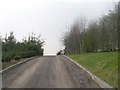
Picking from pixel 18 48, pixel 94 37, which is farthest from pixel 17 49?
pixel 94 37

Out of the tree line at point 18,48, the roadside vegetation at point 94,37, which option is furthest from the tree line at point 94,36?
the tree line at point 18,48

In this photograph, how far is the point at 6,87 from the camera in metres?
13.9

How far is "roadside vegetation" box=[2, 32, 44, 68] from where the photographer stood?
34200 millimetres

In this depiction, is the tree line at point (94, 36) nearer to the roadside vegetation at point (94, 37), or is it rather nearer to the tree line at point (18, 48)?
the roadside vegetation at point (94, 37)

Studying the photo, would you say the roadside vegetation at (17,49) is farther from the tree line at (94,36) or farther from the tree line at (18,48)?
the tree line at (94,36)

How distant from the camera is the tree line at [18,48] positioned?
3704cm

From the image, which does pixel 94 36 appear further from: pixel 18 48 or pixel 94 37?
Answer: pixel 18 48

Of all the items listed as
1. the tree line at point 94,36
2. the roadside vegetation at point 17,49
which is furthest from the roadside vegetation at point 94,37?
the roadside vegetation at point 17,49

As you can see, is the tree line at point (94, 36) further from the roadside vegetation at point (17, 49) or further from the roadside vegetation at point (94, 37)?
the roadside vegetation at point (17, 49)

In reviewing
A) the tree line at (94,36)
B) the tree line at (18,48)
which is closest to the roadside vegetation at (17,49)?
the tree line at (18,48)

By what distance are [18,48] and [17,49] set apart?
267 centimetres

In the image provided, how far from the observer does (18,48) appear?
5312 centimetres

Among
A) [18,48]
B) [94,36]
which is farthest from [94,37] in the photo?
[18,48]

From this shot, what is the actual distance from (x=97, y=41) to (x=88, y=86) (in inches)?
1548
